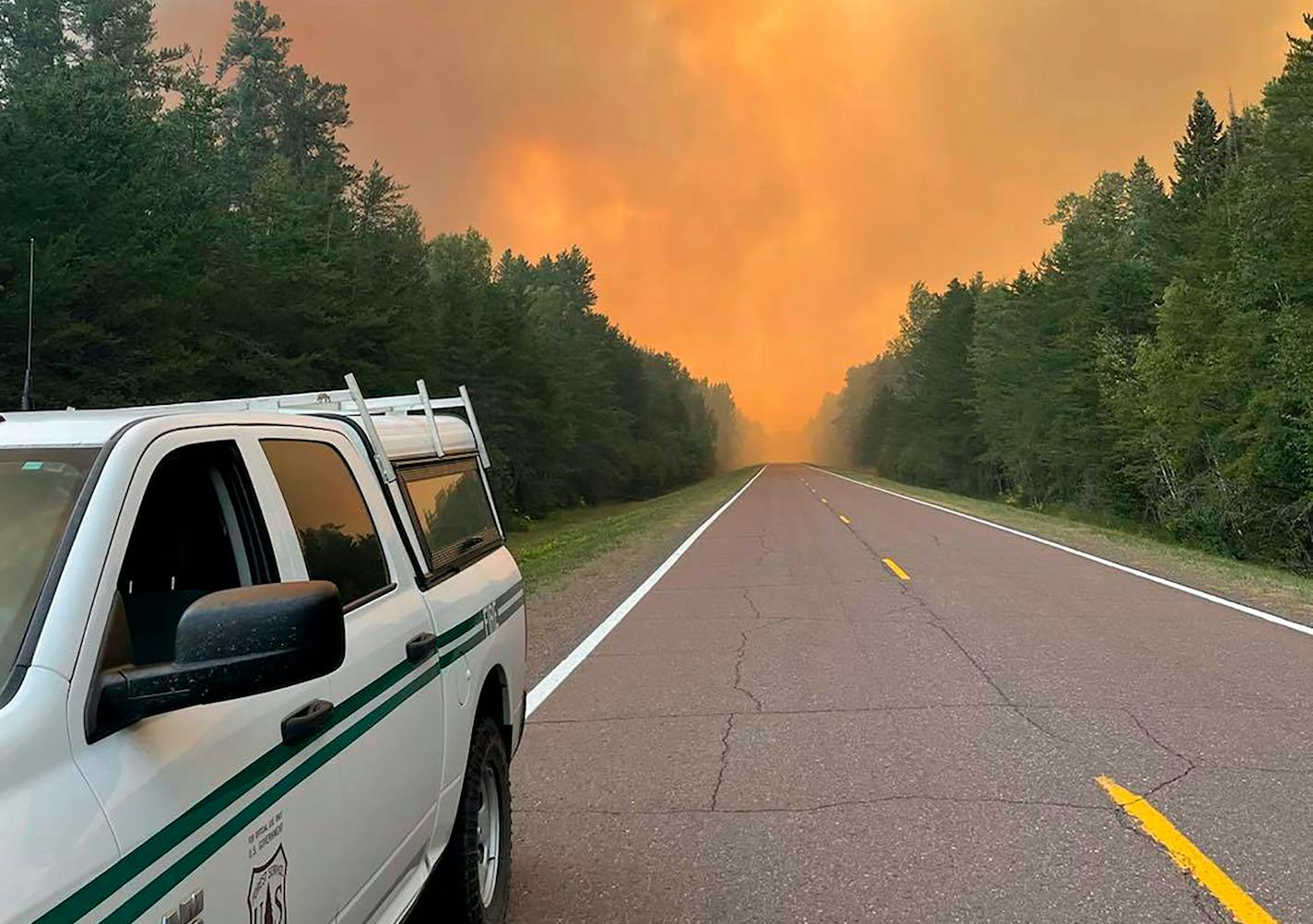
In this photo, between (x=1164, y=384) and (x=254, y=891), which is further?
(x=1164, y=384)

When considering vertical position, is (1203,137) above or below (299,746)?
above

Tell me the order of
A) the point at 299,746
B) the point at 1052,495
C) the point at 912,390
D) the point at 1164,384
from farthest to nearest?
1. the point at 912,390
2. the point at 1052,495
3. the point at 1164,384
4. the point at 299,746

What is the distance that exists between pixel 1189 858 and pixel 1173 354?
29974 mm

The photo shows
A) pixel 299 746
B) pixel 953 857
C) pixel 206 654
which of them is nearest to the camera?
pixel 206 654

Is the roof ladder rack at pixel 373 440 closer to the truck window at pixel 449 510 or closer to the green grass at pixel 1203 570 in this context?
the truck window at pixel 449 510

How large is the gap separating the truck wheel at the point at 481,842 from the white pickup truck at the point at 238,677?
0.01 m

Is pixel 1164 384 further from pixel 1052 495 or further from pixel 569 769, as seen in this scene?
pixel 569 769

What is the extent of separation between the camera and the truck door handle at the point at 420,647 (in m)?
3.19

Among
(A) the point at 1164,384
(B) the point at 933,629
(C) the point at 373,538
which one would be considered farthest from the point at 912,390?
(C) the point at 373,538

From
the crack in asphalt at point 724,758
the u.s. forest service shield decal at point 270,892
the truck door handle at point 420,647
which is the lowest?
the crack in asphalt at point 724,758

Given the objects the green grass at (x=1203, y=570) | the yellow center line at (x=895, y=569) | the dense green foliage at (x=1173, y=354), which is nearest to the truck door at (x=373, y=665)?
the green grass at (x=1203, y=570)

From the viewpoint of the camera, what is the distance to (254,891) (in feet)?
6.86

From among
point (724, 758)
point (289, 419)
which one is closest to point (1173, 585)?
point (724, 758)

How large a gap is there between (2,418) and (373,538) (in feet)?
3.83
